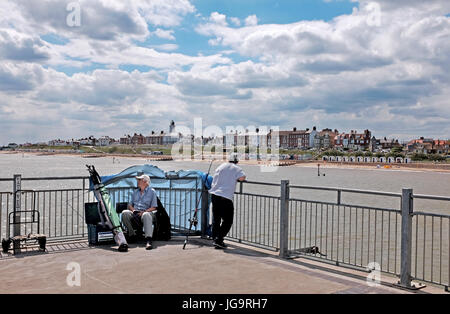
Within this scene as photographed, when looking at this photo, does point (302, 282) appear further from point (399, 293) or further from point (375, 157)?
point (375, 157)

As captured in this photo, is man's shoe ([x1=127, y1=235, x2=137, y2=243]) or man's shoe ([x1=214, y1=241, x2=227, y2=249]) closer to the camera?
man's shoe ([x1=214, y1=241, x2=227, y2=249])

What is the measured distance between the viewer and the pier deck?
556 cm

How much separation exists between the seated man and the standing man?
4.04 ft

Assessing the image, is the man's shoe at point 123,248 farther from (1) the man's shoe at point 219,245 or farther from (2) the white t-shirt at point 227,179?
(2) the white t-shirt at point 227,179

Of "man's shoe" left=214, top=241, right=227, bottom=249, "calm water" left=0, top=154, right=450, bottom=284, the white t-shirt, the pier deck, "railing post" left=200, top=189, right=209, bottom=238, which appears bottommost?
"calm water" left=0, top=154, right=450, bottom=284

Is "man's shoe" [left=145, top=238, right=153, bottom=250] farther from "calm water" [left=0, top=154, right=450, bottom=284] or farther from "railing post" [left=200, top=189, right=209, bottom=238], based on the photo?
"calm water" [left=0, top=154, right=450, bottom=284]

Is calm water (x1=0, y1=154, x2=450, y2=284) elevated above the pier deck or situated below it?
below

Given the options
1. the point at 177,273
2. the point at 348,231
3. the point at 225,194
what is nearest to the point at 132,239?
the point at 225,194

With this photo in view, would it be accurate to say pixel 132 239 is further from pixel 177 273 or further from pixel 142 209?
pixel 177 273

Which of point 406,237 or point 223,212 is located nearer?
point 406,237

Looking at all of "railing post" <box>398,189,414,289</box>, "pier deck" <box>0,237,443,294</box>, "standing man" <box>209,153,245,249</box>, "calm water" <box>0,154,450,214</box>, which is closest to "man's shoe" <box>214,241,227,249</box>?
"standing man" <box>209,153,245,249</box>

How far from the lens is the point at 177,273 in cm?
625

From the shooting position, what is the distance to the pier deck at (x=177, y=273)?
556cm

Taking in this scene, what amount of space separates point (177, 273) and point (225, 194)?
2.06 meters
